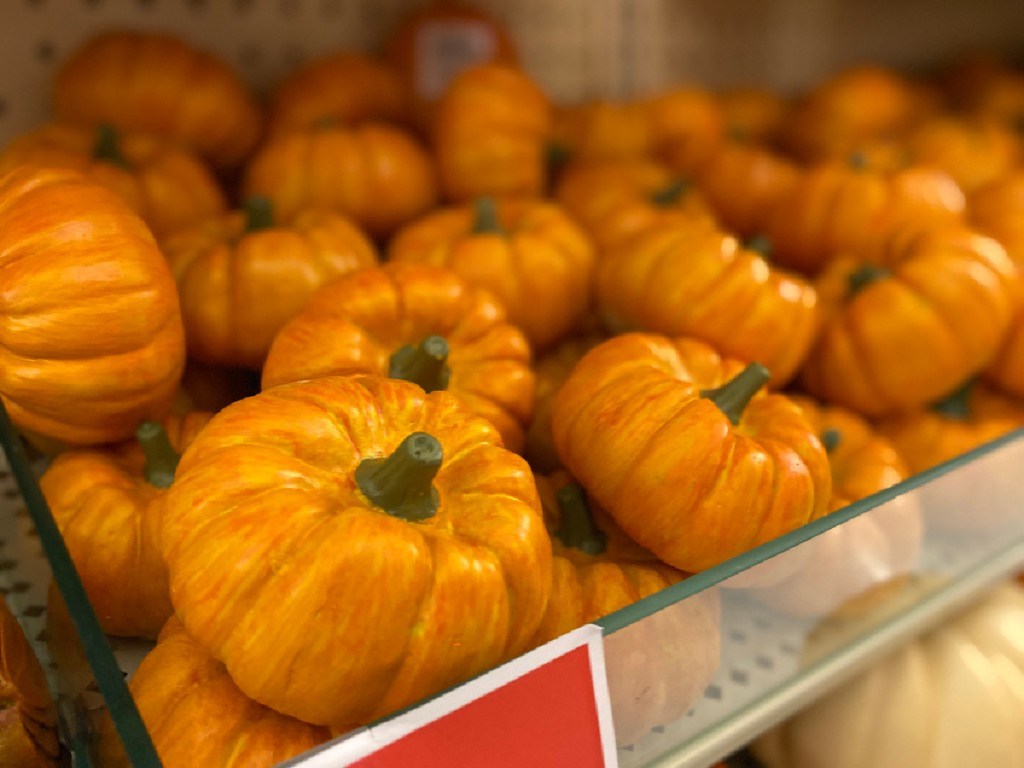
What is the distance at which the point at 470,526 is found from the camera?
0.53 metres

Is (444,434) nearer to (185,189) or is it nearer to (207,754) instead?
(207,754)

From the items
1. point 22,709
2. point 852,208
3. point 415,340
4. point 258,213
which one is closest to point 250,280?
point 258,213

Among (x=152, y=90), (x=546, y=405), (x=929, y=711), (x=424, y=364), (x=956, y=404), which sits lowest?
(x=929, y=711)

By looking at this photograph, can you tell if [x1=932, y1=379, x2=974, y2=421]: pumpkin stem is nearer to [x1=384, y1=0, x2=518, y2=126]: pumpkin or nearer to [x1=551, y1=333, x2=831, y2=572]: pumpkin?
[x1=551, y1=333, x2=831, y2=572]: pumpkin

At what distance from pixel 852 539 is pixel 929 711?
0.33 meters

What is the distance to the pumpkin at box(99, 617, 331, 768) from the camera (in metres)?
0.52

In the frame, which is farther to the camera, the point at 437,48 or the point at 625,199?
the point at 437,48

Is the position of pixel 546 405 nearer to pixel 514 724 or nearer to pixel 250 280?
pixel 250 280

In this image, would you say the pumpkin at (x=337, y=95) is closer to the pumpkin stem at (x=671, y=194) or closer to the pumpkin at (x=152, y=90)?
the pumpkin at (x=152, y=90)

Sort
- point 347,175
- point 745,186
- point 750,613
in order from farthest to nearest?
point 745,186, point 347,175, point 750,613

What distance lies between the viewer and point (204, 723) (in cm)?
53

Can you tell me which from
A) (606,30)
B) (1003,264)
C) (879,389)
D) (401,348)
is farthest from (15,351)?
(606,30)

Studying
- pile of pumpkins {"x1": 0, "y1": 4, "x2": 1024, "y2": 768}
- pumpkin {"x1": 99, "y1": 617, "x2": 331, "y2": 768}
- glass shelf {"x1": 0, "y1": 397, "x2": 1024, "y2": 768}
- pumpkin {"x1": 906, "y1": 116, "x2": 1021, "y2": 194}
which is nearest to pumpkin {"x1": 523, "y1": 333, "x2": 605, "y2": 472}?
pile of pumpkins {"x1": 0, "y1": 4, "x2": 1024, "y2": 768}

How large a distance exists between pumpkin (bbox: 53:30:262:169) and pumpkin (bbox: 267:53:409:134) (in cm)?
6
